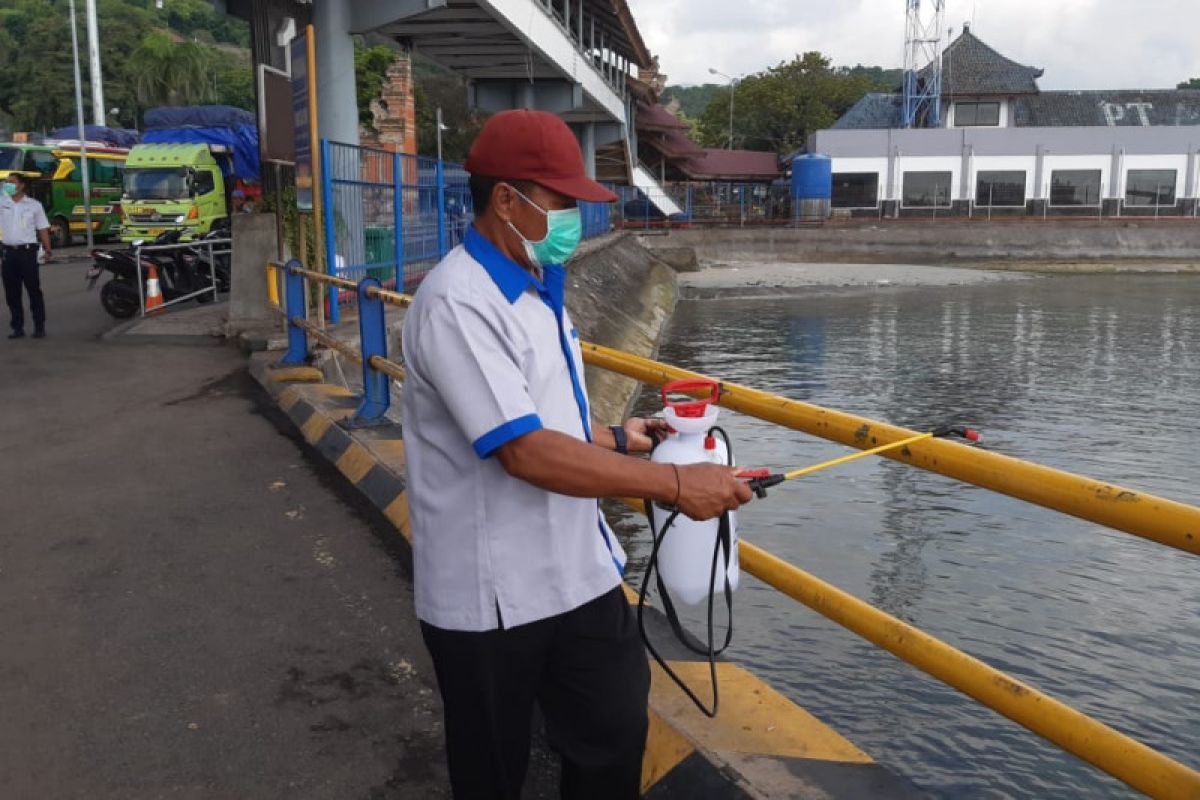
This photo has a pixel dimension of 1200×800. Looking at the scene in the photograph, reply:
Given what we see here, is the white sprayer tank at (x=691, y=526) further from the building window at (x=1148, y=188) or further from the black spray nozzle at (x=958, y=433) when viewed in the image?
the building window at (x=1148, y=188)

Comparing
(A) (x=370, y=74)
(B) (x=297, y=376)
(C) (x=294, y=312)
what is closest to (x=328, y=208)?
(C) (x=294, y=312)

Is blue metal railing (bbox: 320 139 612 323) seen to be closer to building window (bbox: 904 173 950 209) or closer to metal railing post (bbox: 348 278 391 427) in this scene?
metal railing post (bbox: 348 278 391 427)

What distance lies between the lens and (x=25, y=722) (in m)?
3.44

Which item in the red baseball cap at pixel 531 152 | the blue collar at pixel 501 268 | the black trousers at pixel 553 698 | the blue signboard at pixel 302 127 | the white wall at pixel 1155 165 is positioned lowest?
the black trousers at pixel 553 698

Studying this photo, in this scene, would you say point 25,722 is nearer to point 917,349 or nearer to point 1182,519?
point 1182,519

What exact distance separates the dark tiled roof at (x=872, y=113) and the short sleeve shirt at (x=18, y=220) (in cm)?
5341

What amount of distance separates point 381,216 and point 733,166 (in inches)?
1948

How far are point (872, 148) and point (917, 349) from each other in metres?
34.2

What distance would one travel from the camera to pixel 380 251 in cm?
1274

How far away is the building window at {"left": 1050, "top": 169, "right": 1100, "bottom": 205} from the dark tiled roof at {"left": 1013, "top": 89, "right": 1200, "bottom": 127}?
5.16m

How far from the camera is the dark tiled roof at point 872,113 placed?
5956 centimetres

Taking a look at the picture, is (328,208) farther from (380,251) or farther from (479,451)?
(479,451)

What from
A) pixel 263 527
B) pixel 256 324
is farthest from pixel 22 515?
pixel 256 324

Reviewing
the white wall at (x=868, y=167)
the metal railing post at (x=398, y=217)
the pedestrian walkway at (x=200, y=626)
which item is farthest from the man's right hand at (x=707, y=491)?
the white wall at (x=868, y=167)
